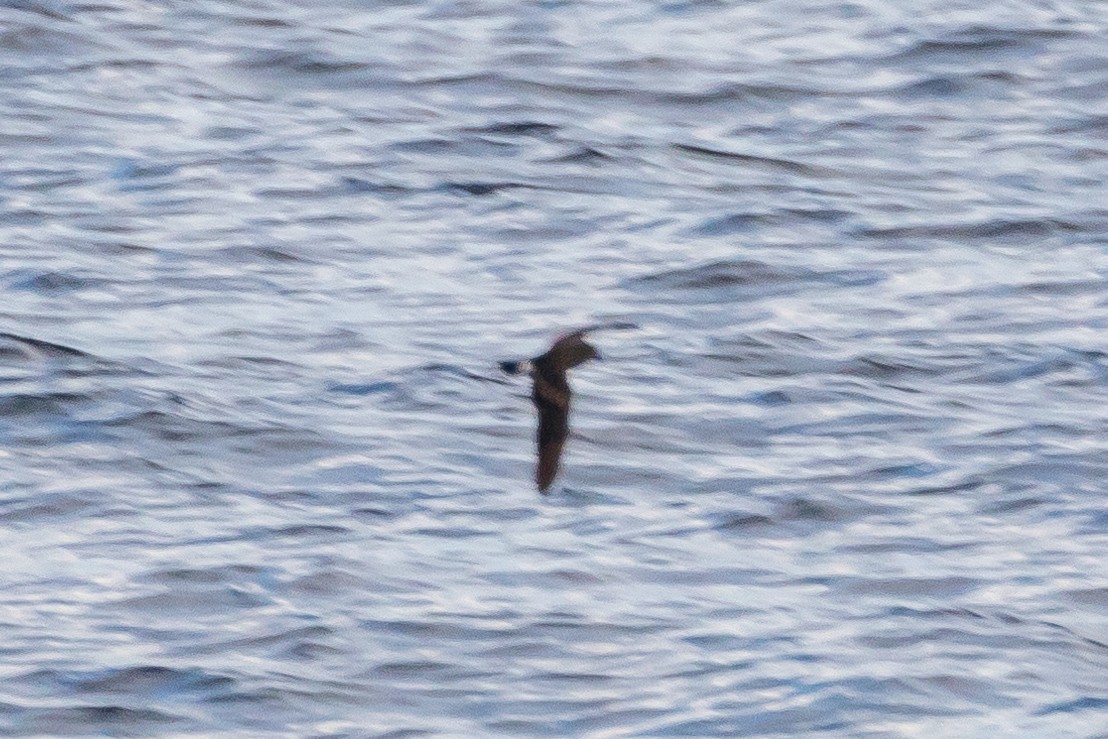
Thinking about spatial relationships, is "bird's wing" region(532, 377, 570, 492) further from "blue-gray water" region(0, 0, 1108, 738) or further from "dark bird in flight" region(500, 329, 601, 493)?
"blue-gray water" region(0, 0, 1108, 738)

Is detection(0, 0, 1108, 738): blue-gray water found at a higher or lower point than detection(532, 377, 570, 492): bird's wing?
lower

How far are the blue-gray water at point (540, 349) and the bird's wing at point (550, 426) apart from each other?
185 centimetres

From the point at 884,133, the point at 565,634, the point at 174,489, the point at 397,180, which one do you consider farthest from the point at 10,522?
the point at 884,133

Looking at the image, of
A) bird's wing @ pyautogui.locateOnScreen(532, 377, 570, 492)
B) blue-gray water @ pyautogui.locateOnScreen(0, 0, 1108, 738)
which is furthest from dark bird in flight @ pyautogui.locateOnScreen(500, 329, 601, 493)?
blue-gray water @ pyautogui.locateOnScreen(0, 0, 1108, 738)

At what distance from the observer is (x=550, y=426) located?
349 inches

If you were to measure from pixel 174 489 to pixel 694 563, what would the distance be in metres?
2.19

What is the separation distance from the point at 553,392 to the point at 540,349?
180 inches

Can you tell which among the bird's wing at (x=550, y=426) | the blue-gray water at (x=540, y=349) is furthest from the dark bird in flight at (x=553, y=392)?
the blue-gray water at (x=540, y=349)

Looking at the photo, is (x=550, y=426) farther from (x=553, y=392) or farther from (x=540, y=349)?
(x=540, y=349)

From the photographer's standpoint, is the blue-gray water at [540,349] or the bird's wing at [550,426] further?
the blue-gray water at [540,349]

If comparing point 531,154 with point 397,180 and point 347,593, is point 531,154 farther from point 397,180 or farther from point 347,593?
point 347,593

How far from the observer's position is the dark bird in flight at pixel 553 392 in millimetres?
8719

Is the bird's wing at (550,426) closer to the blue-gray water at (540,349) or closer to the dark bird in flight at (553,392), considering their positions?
the dark bird in flight at (553,392)

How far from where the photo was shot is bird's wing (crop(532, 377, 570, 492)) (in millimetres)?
8688
